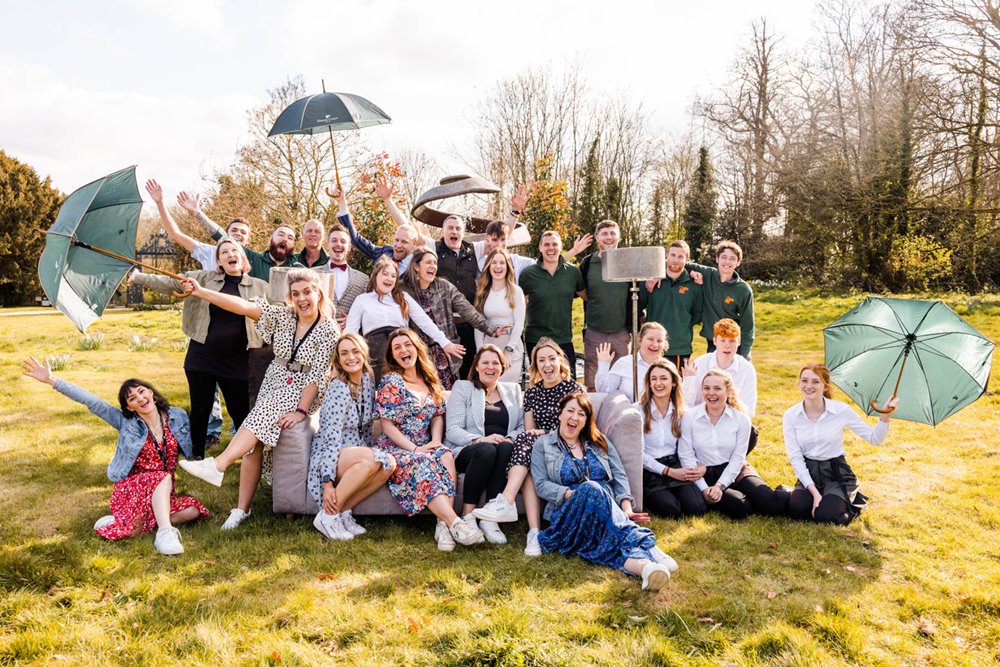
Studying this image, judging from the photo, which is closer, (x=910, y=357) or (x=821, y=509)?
(x=910, y=357)

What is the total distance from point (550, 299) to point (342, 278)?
5.61 feet

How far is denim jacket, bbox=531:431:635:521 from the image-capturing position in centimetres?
383

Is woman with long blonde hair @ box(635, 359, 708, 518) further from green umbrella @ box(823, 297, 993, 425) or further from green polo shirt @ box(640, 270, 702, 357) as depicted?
green polo shirt @ box(640, 270, 702, 357)

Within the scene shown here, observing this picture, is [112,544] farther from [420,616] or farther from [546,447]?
[546,447]

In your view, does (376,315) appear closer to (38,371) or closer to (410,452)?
(410,452)

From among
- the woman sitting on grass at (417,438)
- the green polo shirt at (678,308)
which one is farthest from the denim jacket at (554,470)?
the green polo shirt at (678,308)

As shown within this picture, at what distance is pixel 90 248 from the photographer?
→ 12.7 ft

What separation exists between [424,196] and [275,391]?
8.90 ft

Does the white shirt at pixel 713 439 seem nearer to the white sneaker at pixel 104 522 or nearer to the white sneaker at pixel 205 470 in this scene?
the white sneaker at pixel 205 470

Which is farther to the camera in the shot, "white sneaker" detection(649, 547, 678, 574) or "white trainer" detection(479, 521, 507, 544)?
"white trainer" detection(479, 521, 507, 544)

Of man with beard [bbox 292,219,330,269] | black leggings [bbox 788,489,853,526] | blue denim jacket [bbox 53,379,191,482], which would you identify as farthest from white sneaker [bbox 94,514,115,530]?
black leggings [bbox 788,489,853,526]

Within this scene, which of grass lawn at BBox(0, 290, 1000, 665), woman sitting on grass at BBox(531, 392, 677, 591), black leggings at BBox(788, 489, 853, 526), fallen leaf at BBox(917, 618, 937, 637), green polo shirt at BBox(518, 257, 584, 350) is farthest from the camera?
green polo shirt at BBox(518, 257, 584, 350)

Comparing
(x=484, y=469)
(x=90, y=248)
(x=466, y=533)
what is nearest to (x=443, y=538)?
(x=466, y=533)

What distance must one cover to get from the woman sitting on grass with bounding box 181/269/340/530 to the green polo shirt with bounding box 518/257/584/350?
1963 millimetres
